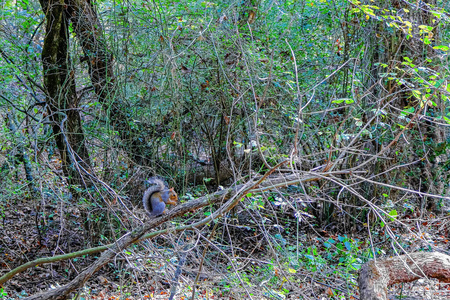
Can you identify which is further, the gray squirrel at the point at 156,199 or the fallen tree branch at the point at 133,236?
the gray squirrel at the point at 156,199

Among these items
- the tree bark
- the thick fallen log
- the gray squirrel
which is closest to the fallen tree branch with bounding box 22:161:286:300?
the gray squirrel

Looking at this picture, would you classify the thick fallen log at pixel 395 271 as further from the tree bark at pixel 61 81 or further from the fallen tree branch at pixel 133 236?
the tree bark at pixel 61 81

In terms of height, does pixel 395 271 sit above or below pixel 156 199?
below

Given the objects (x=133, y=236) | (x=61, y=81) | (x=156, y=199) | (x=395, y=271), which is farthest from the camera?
(x=61, y=81)

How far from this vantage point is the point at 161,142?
5332mm

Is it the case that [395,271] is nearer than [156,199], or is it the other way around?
[395,271]

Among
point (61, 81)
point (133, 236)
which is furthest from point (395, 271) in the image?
point (61, 81)

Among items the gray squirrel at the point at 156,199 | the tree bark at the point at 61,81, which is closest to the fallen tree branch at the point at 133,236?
the gray squirrel at the point at 156,199

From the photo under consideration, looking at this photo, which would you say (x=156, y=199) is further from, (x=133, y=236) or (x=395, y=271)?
(x=395, y=271)

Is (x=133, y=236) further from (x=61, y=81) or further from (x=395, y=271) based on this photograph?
(x=61, y=81)

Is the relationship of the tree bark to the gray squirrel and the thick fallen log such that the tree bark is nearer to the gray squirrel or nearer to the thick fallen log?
the gray squirrel

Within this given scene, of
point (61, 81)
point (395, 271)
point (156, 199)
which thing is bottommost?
point (395, 271)

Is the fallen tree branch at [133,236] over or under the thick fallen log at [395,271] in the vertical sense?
over

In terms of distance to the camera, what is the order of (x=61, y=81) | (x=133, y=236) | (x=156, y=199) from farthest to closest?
(x=61, y=81)
(x=156, y=199)
(x=133, y=236)
